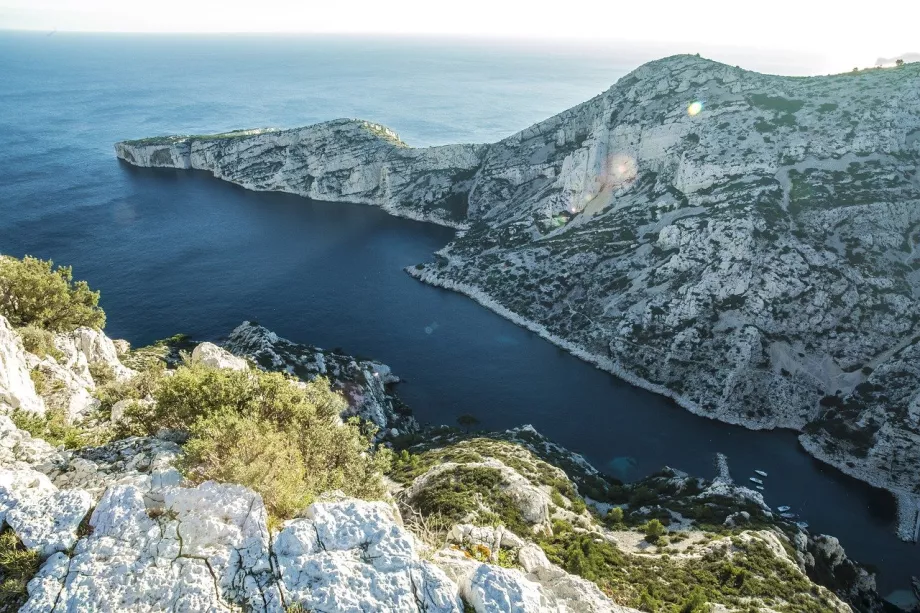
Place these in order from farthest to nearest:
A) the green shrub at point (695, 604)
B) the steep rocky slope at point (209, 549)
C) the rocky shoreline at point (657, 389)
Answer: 1. the rocky shoreline at point (657, 389)
2. the green shrub at point (695, 604)
3. the steep rocky slope at point (209, 549)

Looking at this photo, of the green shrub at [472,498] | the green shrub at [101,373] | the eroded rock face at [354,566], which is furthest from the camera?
the green shrub at [101,373]

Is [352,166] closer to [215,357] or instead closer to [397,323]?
[397,323]

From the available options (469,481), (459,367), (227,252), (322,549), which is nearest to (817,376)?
(459,367)

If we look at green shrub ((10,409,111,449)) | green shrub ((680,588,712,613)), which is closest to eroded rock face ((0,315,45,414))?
green shrub ((10,409,111,449))

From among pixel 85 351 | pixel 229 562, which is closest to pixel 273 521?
pixel 229 562

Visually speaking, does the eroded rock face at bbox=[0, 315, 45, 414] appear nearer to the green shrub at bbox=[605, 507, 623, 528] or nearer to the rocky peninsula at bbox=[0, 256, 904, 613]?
the rocky peninsula at bbox=[0, 256, 904, 613]

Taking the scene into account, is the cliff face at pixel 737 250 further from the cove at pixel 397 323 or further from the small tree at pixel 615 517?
the small tree at pixel 615 517

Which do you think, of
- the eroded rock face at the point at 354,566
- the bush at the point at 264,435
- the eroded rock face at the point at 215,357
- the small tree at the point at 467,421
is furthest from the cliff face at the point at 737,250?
the eroded rock face at the point at 354,566
